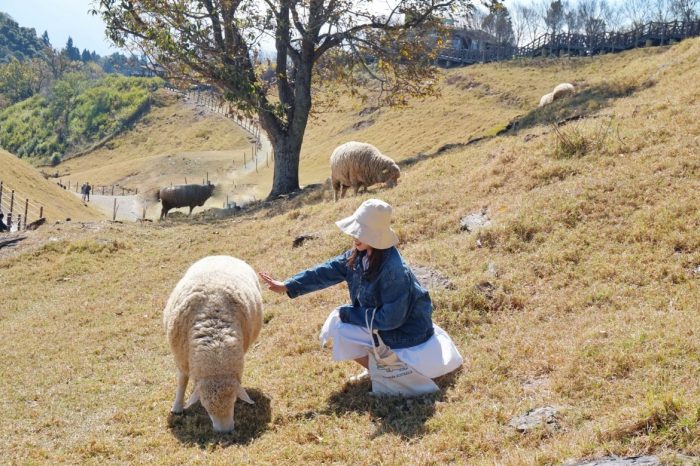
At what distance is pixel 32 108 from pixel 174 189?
95.6 m

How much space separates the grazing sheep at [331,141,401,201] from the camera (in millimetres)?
18500

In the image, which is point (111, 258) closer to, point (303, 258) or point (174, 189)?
point (303, 258)

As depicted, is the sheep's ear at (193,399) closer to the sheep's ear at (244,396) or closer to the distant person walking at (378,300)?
the sheep's ear at (244,396)

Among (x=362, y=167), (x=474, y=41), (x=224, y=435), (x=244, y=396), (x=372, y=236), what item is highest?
(x=474, y=41)

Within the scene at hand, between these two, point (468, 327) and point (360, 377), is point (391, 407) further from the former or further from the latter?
point (468, 327)

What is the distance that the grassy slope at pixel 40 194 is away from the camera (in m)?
34.5

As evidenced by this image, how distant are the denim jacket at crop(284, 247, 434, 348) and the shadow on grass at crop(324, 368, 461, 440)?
57 centimetres

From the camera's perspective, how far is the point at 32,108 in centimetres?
11594

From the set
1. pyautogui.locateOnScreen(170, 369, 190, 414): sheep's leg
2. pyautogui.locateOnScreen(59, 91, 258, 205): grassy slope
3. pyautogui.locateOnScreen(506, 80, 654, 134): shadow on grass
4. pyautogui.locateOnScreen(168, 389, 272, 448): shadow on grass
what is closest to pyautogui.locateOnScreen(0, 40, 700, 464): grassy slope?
pyautogui.locateOnScreen(168, 389, 272, 448): shadow on grass

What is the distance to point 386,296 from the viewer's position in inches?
252

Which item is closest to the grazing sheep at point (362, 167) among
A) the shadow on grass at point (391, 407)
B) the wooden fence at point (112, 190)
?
the shadow on grass at point (391, 407)

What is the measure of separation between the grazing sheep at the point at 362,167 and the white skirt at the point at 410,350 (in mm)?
11649

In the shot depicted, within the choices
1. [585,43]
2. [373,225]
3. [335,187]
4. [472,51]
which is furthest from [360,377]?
[472,51]

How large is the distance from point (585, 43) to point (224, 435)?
70.3 meters
